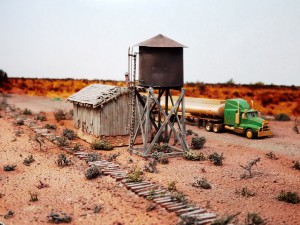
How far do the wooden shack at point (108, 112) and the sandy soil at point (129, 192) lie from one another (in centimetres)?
116

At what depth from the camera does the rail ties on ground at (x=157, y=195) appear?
31.9ft

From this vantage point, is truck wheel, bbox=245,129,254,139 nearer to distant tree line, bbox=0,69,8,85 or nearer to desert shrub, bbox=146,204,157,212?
desert shrub, bbox=146,204,157,212

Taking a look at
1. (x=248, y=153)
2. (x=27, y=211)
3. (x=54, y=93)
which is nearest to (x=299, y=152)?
(x=248, y=153)

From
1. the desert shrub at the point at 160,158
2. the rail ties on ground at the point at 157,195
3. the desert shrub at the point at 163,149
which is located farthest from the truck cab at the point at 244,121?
the rail ties on ground at the point at 157,195

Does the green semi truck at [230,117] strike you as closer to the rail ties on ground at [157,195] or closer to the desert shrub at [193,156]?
the desert shrub at [193,156]

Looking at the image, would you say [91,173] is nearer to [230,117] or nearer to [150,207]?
[150,207]

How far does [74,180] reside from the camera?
1334 cm

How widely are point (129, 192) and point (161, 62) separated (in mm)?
7106

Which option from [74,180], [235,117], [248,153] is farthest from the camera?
[235,117]

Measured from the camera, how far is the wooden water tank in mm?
16609

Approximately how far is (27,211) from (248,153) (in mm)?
11956

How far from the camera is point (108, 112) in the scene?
1897 cm

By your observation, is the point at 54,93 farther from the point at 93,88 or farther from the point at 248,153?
the point at 248,153

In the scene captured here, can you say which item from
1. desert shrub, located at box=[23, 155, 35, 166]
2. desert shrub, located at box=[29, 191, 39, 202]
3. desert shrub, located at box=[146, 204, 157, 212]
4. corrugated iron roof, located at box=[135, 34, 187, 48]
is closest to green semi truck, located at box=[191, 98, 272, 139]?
corrugated iron roof, located at box=[135, 34, 187, 48]
